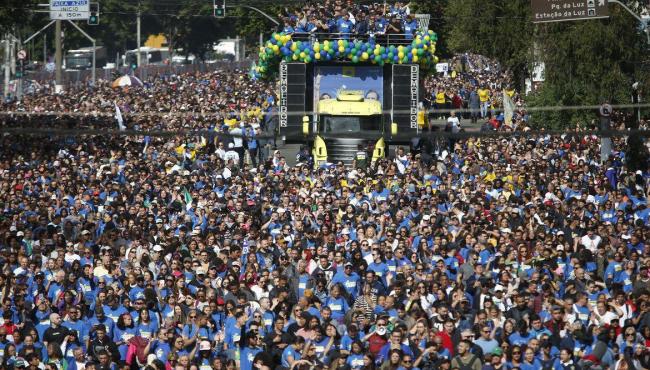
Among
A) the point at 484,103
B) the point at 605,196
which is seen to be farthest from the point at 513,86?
the point at 605,196

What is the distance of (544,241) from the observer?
19.8 metres

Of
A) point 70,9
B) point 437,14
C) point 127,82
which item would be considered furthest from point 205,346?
point 437,14

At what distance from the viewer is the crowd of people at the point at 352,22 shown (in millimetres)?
38312

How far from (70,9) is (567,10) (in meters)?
21.1

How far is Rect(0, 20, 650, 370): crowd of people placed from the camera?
15992mm

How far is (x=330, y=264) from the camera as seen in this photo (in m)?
19.6

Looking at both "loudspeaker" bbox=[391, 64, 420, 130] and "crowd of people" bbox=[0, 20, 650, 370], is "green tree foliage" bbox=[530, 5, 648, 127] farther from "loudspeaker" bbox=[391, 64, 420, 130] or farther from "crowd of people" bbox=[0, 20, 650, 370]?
"crowd of people" bbox=[0, 20, 650, 370]

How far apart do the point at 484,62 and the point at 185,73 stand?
18732 mm

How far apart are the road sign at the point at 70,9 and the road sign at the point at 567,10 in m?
19.6

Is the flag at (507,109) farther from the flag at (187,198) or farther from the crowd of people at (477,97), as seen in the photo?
the flag at (187,198)

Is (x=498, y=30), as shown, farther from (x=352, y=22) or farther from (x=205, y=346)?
(x=205, y=346)

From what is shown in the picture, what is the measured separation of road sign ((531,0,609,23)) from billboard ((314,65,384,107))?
4.29 metres

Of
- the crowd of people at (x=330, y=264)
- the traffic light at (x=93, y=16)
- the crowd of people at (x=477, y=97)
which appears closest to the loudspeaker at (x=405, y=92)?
the crowd of people at (x=477, y=97)

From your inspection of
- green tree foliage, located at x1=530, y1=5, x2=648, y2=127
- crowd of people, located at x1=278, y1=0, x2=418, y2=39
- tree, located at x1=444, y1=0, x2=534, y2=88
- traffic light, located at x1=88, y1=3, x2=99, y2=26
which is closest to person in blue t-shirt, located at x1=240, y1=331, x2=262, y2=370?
crowd of people, located at x1=278, y1=0, x2=418, y2=39
